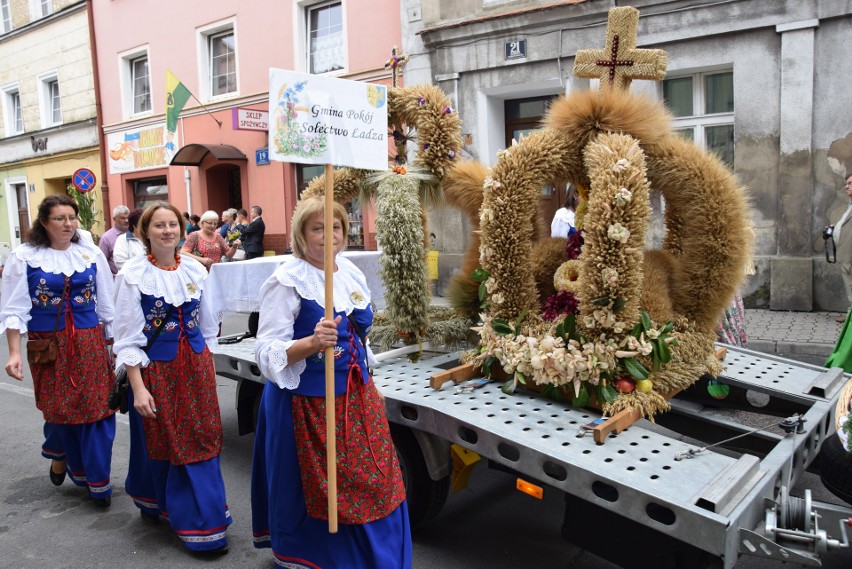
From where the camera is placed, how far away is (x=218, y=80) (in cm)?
1594

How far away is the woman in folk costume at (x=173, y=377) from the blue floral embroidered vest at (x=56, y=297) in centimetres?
85

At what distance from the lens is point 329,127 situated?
2.62 meters

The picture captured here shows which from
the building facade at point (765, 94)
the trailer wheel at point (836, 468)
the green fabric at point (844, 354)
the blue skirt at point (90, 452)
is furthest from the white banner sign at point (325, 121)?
the building facade at point (765, 94)

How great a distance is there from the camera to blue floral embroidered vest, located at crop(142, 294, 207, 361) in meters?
3.44

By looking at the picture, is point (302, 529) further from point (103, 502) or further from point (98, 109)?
point (98, 109)

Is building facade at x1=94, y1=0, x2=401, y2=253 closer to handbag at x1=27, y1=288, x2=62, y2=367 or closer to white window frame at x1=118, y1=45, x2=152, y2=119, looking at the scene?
white window frame at x1=118, y1=45, x2=152, y2=119

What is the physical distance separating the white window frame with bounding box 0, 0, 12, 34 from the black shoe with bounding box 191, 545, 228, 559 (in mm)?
23572

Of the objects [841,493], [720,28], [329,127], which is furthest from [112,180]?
[841,493]

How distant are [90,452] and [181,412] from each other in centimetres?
101

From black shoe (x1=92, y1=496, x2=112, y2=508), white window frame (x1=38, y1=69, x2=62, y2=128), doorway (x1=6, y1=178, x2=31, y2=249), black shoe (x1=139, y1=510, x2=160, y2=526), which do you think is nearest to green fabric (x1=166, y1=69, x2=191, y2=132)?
white window frame (x1=38, y1=69, x2=62, y2=128)

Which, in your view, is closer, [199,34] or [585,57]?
[585,57]

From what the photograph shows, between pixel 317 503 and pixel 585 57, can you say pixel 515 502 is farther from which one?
pixel 585 57

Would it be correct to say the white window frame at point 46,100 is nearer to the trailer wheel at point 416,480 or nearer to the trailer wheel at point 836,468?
the trailer wheel at point 416,480

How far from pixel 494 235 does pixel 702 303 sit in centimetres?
114
